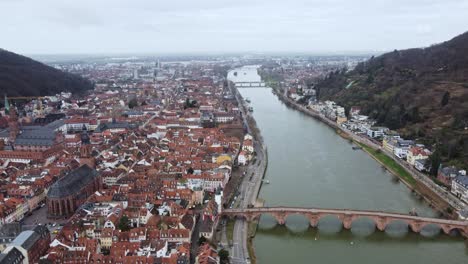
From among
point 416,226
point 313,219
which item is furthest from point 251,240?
point 416,226

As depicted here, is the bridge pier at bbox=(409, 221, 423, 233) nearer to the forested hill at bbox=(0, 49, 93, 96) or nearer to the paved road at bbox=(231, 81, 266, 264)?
the paved road at bbox=(231, 81, 266, 264)

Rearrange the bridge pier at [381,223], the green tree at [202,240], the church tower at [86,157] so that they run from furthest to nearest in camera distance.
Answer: the church tower at [86,157]
the bridge pier at [381,223]
the green tree at [202,240]

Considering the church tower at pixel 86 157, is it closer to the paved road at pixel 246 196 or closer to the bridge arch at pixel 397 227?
the paved road at pixel 246 196

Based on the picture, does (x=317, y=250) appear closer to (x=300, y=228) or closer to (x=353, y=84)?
(x=300, y=228)

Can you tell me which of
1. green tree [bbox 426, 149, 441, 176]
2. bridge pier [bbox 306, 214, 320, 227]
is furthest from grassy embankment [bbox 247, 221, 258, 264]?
green tree [bbox 426, 149, 441, 176]

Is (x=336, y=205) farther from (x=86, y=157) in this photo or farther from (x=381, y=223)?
(x=86, y=157)

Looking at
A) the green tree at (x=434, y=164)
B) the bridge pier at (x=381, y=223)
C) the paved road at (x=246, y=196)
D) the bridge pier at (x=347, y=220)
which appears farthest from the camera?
the green tree at (x=434, y=164)

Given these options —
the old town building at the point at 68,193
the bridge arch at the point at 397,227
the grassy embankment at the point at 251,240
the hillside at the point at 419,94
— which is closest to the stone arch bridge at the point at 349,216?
the bridge arch at the point at 397,227
